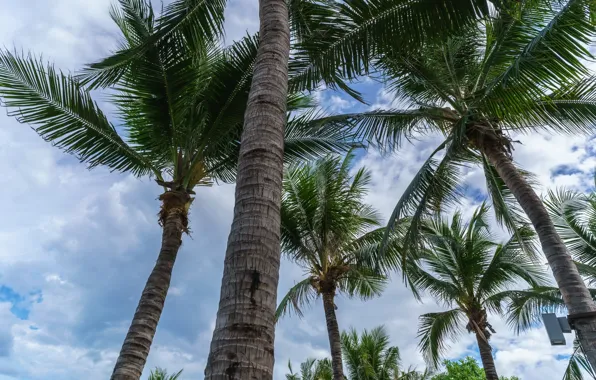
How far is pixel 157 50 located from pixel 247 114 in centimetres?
380

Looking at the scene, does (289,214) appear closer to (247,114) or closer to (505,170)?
(505,170)

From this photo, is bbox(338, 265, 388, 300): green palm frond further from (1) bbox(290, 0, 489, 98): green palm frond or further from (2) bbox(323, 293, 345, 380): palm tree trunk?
(1) bbox(290, 0, 489, 98): green palm frond

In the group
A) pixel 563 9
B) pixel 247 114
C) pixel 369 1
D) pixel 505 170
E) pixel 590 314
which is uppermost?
pixel 369 1

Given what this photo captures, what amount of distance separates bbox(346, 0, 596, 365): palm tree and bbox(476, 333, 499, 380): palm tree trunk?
5.55m

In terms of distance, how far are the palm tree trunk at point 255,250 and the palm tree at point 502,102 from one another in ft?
11.5

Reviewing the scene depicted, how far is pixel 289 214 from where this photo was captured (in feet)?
37.4

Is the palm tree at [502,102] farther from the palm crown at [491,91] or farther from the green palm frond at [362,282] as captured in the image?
the green palm frond at [362,282]

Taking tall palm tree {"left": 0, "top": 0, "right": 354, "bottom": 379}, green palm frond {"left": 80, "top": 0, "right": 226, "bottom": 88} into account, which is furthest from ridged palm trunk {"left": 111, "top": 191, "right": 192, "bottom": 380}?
green palm frond {"left": 80, "top": 0, "right": 226, "bottom": 88}

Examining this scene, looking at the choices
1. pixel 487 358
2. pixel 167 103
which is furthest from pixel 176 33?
pixel 487 358

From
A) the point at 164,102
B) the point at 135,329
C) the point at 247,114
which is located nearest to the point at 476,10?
the point at 247,114

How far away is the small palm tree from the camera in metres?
11.3

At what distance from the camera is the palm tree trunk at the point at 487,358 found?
11227mm

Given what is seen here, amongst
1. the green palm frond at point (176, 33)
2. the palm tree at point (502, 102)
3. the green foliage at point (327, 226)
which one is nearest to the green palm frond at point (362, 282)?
the green foliage at point (327, 226)

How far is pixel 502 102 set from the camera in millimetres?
6148
